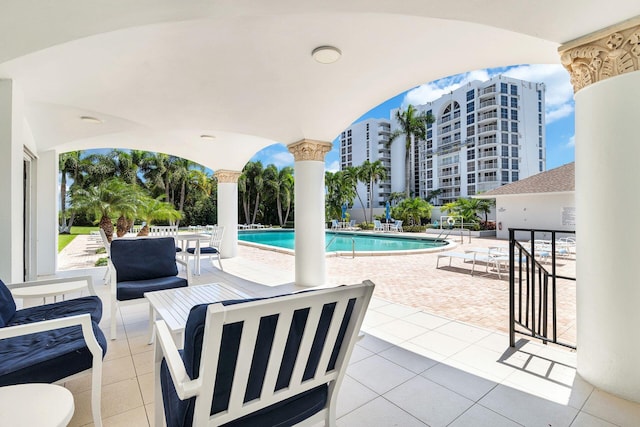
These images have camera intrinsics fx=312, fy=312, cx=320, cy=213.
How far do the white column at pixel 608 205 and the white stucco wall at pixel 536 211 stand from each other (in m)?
13.2

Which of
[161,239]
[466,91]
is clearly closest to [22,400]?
[161,239]

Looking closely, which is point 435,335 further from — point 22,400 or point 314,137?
point 314,137

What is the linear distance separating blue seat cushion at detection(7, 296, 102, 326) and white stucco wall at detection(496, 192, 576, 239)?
15.9 m

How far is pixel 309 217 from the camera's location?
5.93 meters

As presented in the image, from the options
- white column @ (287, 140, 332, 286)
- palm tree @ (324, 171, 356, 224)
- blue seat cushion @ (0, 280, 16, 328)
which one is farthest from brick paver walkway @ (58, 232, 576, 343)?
palm tree @ (324, 171, 356, 224)

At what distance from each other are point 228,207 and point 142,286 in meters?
6.46

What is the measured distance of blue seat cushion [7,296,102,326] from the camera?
2.70m

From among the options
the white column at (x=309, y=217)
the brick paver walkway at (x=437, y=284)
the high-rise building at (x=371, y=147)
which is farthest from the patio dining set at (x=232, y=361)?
the high-rise building at (x=371, y=147)

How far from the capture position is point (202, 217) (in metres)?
26.2

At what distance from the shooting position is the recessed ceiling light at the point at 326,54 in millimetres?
3453

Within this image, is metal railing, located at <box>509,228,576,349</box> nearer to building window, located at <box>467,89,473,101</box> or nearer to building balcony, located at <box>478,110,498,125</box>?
building balcony, located at <box>478,110,498,125</box>

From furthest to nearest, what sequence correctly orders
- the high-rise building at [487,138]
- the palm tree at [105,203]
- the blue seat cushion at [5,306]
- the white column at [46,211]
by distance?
the high-rise building at [487,138]
the palm tree at [105,203]
the white column at [46,211]
the blue seat cushion at [5,306]

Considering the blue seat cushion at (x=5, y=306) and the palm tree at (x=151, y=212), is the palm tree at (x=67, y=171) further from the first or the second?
the blue seat cushion at (x=5, y=306)

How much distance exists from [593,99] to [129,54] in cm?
452
